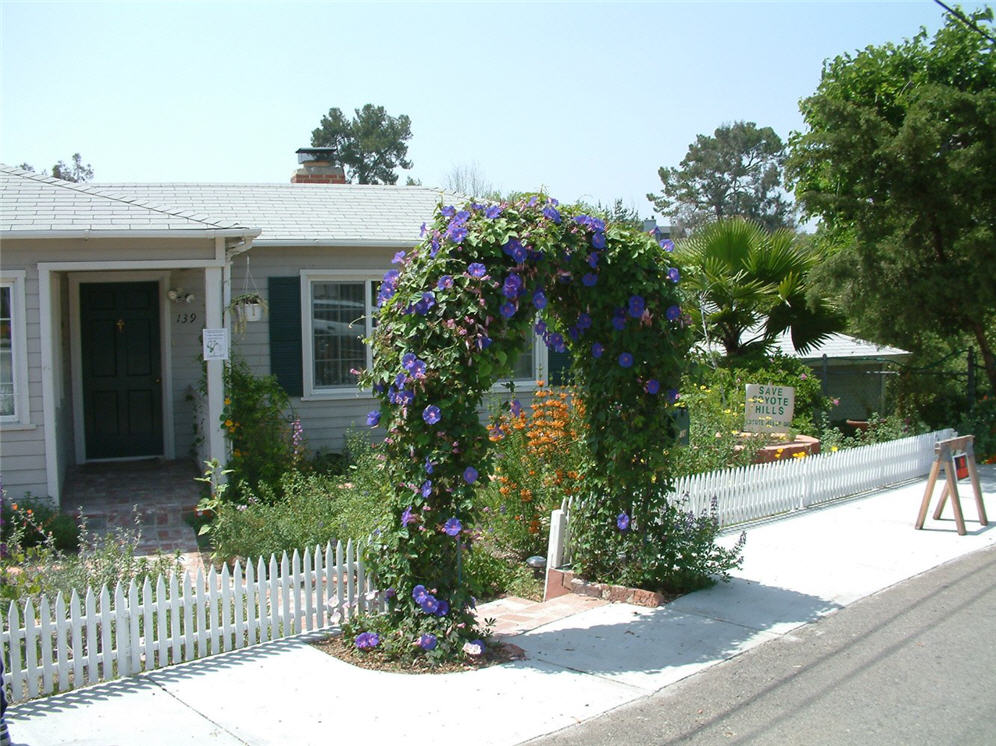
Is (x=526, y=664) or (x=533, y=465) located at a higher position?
(x=533, y=465)

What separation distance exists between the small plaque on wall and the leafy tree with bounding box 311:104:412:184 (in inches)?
1533

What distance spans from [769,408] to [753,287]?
7.67 feet

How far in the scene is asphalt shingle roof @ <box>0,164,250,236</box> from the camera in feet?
28.8

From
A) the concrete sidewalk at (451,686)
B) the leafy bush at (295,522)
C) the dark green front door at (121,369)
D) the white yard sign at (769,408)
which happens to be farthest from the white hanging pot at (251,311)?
the white yard sign at (769,408)

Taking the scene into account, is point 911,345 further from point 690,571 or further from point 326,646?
point 326,646

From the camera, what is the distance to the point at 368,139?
46.9 metres

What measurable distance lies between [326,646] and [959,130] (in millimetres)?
10534

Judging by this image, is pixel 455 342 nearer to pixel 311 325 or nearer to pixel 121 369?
pixel 311 325

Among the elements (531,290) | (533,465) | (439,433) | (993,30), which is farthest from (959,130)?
(439,433)

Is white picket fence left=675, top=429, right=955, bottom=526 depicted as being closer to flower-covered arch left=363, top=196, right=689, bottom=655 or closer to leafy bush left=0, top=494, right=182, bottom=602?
flower-covered arch left=363, top=196, right=689, bottom=655

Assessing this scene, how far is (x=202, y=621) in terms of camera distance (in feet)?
18.4

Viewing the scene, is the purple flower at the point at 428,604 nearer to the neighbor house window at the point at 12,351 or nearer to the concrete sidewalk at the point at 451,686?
the concrete sidewalk at the point at 451,686

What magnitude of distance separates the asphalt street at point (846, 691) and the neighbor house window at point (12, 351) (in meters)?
6.68

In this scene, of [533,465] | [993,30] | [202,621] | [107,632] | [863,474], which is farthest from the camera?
[993,30]
